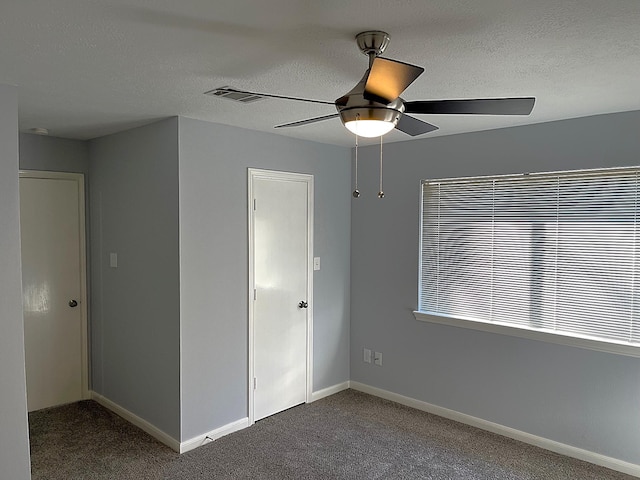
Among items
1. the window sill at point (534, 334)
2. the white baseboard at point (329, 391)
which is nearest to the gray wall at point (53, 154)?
the white baseboard at point (329, 391)

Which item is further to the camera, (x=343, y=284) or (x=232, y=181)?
(x=343, y=284)

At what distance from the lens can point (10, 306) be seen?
256 cm

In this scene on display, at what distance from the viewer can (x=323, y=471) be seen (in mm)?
3205

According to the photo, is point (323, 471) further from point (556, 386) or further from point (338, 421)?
point (556, 386)

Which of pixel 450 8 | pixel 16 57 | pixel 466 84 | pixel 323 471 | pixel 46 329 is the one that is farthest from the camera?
pixel 46 329

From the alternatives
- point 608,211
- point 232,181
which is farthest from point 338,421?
point 608,211

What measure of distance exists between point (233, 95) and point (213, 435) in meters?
2.46

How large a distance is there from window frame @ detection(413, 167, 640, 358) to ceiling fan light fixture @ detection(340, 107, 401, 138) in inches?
81.4

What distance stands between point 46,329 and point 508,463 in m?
3.84

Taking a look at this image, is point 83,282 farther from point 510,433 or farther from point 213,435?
point 510,433

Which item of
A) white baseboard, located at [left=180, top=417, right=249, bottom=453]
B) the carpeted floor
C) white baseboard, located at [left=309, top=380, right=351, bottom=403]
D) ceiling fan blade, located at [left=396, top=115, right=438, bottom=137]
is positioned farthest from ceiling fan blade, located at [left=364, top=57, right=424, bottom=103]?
white baseboard, located at [left=309, top=380, right=351, bottom=403]

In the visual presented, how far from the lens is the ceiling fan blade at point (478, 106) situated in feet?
5.99

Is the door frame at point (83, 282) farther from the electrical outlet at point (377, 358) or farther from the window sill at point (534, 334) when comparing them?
the window sill at point (534, 334)

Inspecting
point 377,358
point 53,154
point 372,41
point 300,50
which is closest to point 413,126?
point 372,41
